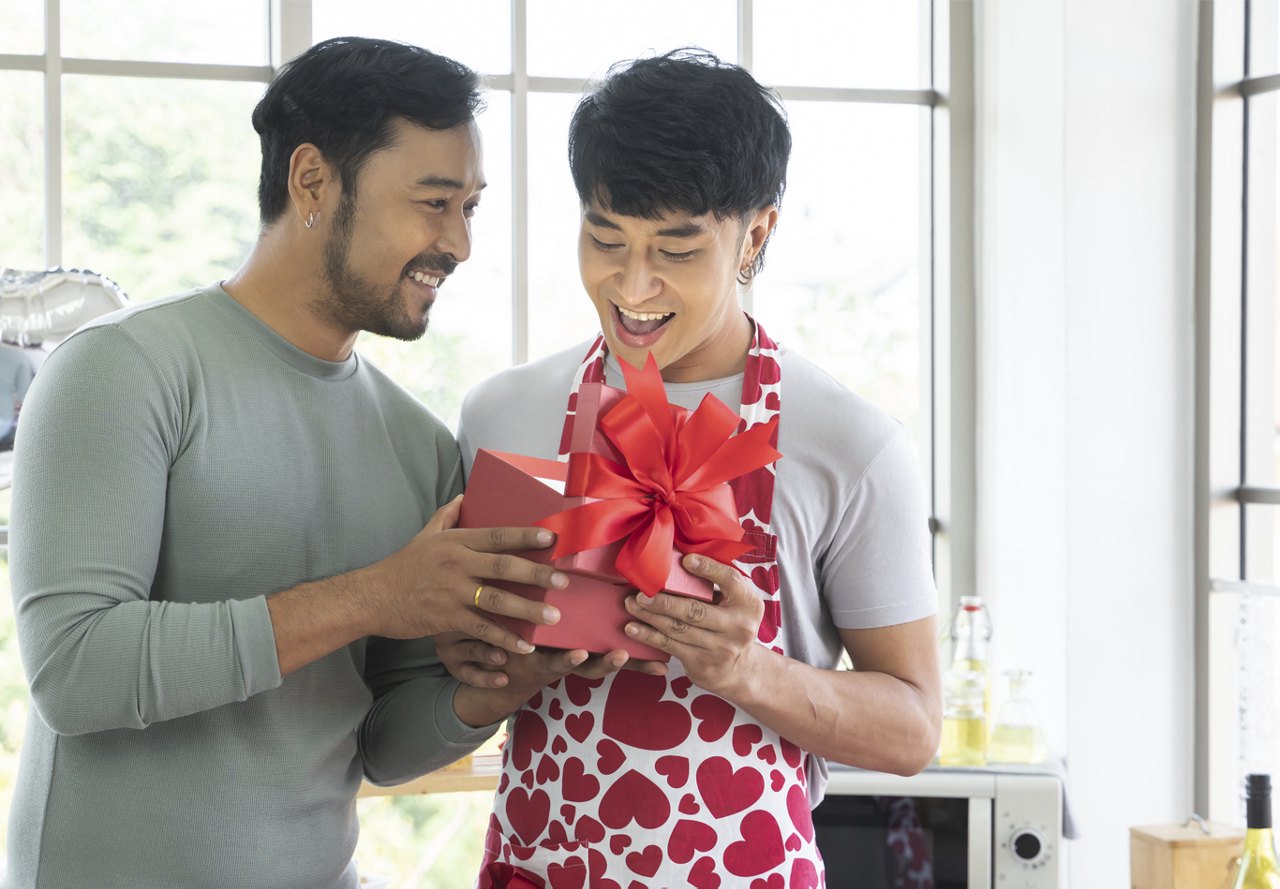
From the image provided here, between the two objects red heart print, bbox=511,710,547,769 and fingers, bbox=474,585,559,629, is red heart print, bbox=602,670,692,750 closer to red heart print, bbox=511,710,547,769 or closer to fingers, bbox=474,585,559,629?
red heart print, bbox=511,710,547,769

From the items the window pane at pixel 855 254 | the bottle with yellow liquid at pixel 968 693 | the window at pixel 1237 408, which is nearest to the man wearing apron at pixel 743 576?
the bottle with yellow liquid at pixel 968 693

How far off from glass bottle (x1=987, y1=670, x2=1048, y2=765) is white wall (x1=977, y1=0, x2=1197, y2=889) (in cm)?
15

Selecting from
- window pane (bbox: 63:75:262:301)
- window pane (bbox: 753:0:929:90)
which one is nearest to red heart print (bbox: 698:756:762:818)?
window pane (bbox: 63:75:262:301)

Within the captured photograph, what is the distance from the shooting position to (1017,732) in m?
2.29

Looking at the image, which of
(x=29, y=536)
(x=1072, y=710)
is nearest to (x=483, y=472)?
(x=29, y=536)

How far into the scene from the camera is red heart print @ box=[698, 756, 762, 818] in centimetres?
128

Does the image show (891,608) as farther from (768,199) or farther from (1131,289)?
(1131,289)

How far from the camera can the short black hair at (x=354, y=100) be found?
142 centimetres

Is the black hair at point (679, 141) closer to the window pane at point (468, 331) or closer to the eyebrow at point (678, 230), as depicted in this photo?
the eyebrow at point (678, 230)

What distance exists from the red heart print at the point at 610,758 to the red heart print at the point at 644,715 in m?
0.01

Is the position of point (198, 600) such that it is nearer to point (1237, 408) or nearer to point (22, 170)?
point (22, 170)

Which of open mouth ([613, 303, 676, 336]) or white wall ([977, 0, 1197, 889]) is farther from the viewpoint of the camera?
white wall ([977, 0, 1197, 889])

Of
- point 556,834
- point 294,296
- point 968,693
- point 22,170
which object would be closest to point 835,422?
point 556,834

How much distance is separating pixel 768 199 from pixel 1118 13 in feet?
4.67
